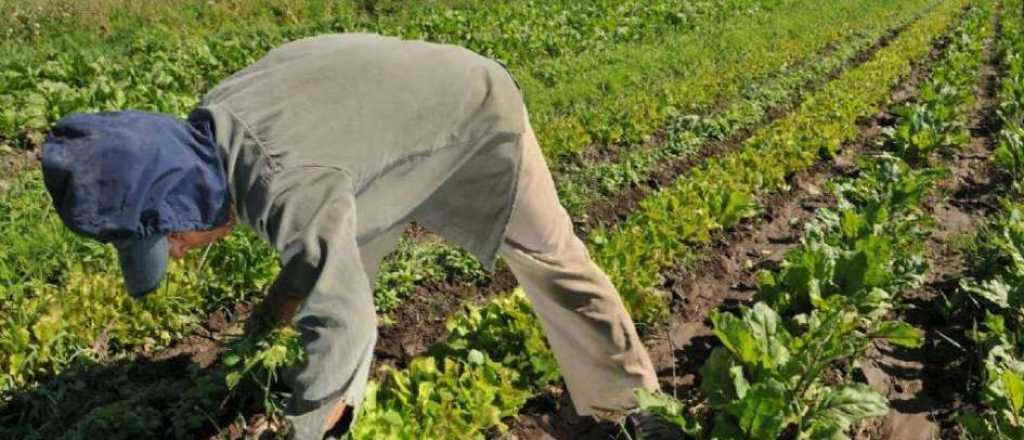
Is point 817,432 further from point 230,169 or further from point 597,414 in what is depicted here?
point 230,169

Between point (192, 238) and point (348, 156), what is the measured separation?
49 cm

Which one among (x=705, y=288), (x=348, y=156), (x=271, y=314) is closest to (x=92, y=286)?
(x=271, y=314)

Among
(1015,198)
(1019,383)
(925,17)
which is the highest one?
(1019,383)

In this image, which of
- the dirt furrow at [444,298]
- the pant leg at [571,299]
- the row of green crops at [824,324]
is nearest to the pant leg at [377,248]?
the pant leg at [571,299]

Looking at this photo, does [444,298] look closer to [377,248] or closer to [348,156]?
[377,248]

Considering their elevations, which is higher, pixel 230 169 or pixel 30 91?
pixel 230 169

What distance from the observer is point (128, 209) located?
1.83 m

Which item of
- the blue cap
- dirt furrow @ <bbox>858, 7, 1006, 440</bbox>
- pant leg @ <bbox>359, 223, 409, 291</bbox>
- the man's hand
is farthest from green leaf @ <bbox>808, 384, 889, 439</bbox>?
the blue cap

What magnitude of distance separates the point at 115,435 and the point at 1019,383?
3417 millimetres

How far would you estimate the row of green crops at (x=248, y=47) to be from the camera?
6605 millimetres

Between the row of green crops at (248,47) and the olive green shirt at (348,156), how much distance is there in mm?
4806

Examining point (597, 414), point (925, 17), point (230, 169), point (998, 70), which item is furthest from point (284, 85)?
point (925, 17)

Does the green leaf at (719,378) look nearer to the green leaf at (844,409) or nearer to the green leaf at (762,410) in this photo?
the green leaf at (762,410)

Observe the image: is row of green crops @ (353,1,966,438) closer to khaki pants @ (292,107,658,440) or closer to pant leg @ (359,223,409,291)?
khaki pants @ (292,107,658,440)
